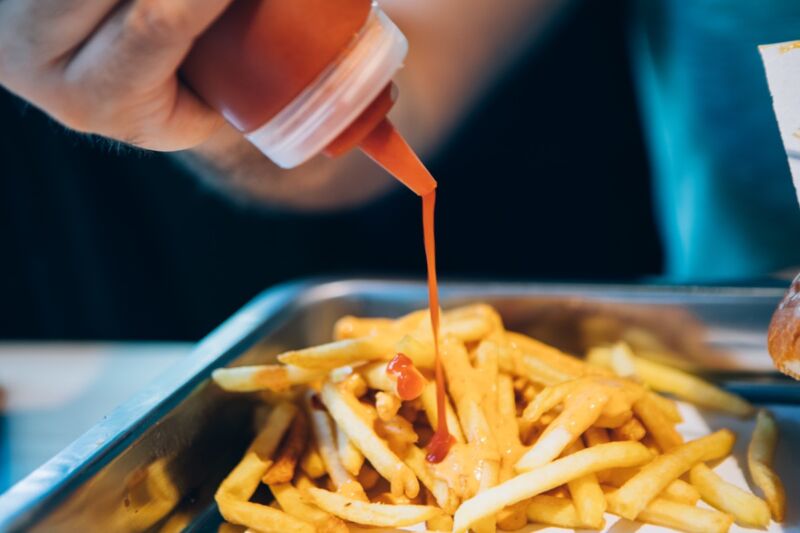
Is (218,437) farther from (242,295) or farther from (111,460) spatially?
(242,295)

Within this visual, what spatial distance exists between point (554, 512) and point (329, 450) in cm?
46

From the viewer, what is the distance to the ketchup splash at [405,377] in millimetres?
1400

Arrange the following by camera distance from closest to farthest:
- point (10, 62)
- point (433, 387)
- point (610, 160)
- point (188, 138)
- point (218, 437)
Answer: point (10, 62), point (188, 138), point (433, 387), point (218, 437), point (610, 160)

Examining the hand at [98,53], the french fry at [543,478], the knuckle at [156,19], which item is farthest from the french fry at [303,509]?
the knuckle at [156,19]

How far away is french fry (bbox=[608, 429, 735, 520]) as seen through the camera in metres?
1.27

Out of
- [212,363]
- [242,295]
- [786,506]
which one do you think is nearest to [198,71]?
[212,363]

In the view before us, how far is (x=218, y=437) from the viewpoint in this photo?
5.46ft

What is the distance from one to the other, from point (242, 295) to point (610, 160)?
175 centimetres

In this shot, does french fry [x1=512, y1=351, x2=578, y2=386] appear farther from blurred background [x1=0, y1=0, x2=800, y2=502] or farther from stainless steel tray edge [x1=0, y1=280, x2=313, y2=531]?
stainless steel tray edge [x1=0, y1=280, x2=313, y2=531]

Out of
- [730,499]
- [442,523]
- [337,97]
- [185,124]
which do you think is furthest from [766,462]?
[185,124]

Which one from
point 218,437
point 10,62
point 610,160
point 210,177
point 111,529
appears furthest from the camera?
point 610,160

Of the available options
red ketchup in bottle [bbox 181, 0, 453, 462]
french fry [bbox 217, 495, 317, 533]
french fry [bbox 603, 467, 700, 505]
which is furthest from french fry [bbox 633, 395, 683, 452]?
red ketchup in bottle [bbox 181, 0, 453, 462]

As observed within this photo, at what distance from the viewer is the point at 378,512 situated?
49.8 inches

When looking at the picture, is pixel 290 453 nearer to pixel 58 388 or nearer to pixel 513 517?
pixel 513 517
